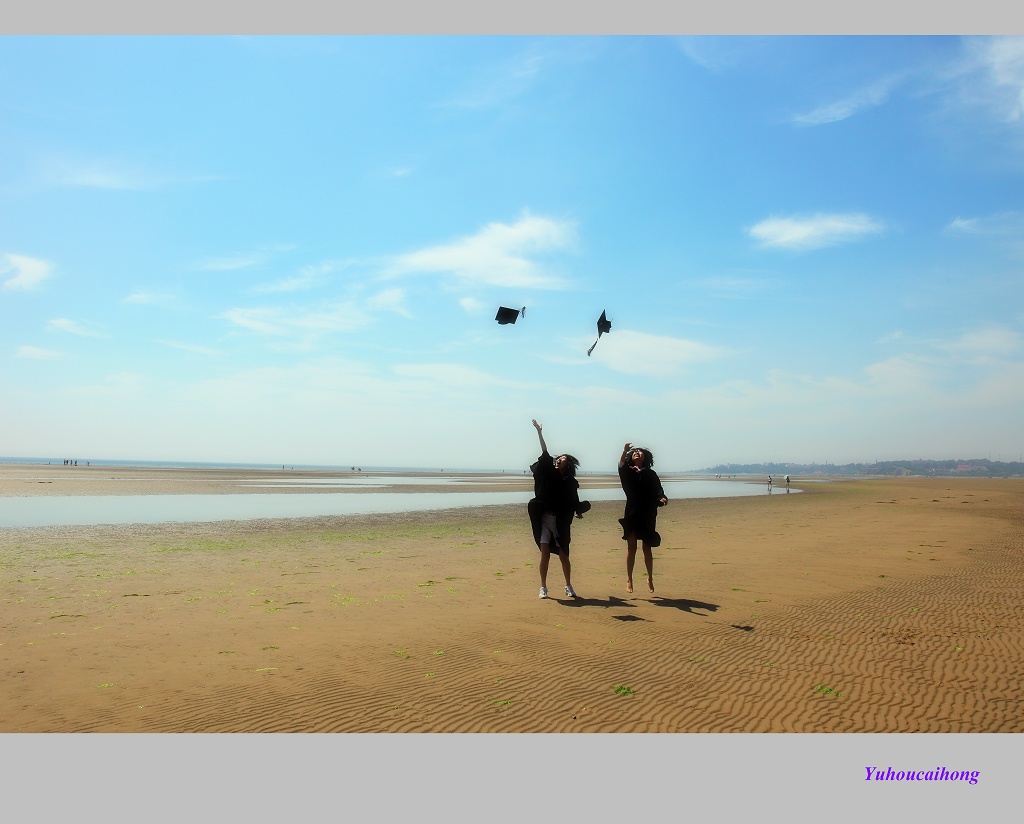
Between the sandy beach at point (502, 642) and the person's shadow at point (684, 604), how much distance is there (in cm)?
7

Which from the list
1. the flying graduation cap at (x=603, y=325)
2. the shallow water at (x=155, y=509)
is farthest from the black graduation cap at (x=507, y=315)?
the shallow water at (x=155, y=509)

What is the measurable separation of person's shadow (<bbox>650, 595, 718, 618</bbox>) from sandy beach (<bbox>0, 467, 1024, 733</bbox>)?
73 mm

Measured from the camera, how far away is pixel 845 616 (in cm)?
Answer: 863

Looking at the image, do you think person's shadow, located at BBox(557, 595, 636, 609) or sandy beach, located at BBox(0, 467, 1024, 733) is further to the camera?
person's shadow, located at BBox(557, 595, 636, 609)

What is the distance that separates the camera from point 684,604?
9.52 metres

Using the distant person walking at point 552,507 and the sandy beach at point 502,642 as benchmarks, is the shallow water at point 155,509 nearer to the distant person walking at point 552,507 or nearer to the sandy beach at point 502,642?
the sandy beach at point 502,642

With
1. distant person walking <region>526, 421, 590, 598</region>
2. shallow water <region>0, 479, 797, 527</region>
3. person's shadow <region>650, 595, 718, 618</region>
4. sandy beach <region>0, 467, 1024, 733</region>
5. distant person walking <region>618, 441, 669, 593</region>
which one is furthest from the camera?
shallow water <region>0, 479, 797, 527</region>

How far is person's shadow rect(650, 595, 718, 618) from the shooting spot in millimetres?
9180

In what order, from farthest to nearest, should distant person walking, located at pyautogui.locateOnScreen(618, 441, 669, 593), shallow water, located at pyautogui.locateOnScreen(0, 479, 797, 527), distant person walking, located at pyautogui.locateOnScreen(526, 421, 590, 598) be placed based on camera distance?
shallow water, located at pyautogui.locateOnScreen(0, 479, 797, 527) < distant person walking, located at pyautogui.locateOnScreen(618, 441, 669, 593) < distant person walking, located at pyautogui.locateOnScreen(526, 421, 590, 598)

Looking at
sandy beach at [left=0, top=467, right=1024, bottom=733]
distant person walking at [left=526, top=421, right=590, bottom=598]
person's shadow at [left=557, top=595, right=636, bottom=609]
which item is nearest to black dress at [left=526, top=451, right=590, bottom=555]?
distant person walking at [left=526, top=421, right=590, bottom=598]

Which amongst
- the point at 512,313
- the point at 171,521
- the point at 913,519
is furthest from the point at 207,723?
the point at 913,519

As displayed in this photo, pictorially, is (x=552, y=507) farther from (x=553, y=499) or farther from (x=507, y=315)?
(x=507, y=315)

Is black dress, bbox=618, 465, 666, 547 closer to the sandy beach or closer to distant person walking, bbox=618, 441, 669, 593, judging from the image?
distant person walking, bbox=618, 441, 669, 593

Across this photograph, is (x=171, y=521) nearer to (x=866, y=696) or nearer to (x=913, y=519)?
(x=866, y=696)
